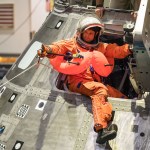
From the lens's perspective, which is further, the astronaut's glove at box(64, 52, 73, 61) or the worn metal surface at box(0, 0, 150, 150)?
the astronaut's glove at box(64, 52, 73, 61)

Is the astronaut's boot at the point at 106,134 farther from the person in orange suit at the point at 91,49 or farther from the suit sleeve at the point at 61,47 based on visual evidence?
the suit sleeve at the point at 61,47

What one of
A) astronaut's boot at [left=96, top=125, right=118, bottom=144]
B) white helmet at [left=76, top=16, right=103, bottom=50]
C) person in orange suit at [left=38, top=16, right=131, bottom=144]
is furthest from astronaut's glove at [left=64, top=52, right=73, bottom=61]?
astronaut's boot at [left=96, top=125, right=118, bottom=144]

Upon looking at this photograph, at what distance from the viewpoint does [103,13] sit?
414 cm

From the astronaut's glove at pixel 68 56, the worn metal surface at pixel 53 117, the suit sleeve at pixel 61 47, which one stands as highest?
the suit sleeve at pixel 61 47

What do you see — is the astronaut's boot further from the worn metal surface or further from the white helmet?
the white helmet

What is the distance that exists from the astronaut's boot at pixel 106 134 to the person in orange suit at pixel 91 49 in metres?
0.06

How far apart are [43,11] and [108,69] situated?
246 inches

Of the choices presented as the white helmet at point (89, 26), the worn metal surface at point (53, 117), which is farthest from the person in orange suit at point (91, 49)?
the worn metal surface at point (53, 117)

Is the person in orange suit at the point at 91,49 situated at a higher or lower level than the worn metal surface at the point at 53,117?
higher

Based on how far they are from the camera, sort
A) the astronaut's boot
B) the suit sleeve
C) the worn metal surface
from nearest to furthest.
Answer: the astronaut's boot < the worn metal surface < the suit sleeve

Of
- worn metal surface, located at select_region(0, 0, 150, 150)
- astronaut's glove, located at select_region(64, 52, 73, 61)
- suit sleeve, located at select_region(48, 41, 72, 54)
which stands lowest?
worn metal surface, located at select_region(0, 0, 150, 150)

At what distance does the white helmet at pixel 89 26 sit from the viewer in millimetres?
3430

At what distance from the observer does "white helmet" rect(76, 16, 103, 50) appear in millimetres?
3430

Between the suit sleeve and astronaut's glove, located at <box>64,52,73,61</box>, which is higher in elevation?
the suit sleeve
